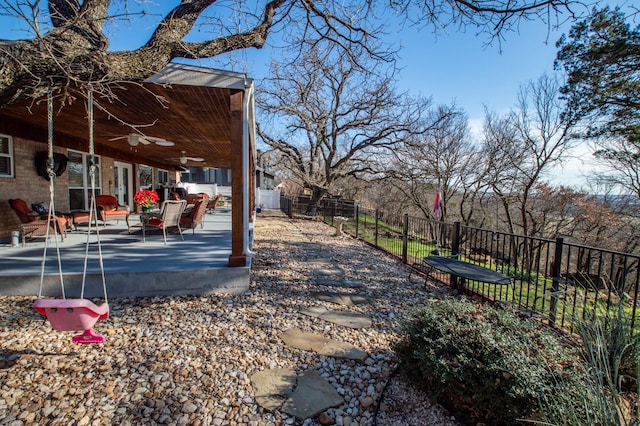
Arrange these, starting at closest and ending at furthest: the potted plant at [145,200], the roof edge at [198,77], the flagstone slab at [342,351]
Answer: the flagstone slab at [342,351], the roof edge at [198,77], the potted plant at [145,200]

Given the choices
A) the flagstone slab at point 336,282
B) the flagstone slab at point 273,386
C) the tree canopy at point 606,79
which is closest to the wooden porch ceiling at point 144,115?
the flagstone slab at point 273,386

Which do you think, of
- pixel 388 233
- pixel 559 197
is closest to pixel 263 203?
pixel 388 233

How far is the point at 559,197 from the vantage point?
40.9 ft

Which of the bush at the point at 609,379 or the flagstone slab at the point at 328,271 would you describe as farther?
the flagstone slab at the point at 328,271

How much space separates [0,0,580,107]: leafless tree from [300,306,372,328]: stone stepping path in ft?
10.5

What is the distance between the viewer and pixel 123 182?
37.9 feet

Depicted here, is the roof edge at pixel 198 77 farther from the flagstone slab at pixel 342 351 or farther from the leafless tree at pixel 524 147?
the leafless tree at pixel 524 147

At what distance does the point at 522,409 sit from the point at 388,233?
26.1 feet

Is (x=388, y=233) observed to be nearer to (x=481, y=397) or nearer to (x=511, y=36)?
(x=511, y=36)

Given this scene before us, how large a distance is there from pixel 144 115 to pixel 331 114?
10651 mm

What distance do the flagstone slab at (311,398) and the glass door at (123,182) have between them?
11167 mm

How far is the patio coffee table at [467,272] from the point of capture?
3.72 meters

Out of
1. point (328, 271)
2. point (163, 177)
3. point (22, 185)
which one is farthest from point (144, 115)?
point (163, 177)

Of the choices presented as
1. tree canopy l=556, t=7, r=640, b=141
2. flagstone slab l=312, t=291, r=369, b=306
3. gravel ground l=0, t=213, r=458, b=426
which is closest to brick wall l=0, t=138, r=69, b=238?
gravel ground l=0, t=213, r=458, b=426
